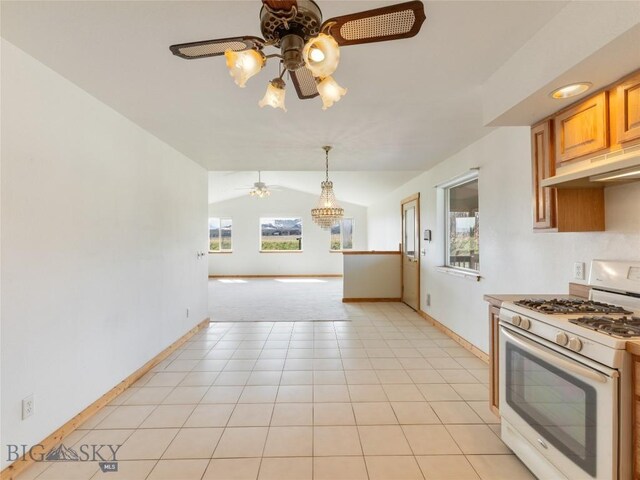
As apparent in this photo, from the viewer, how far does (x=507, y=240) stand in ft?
9.39

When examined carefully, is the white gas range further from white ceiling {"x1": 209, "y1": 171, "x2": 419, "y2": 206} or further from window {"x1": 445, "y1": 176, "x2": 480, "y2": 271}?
white ceiling {"x1": 209, "y1": 171, "x2": 419, "y2": 206}

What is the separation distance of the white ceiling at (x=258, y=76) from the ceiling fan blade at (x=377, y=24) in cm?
41

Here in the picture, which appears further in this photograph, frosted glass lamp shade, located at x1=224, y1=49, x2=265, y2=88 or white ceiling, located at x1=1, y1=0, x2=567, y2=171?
white ceiling, located at x1=1, y1=0, x2=567, y2=171

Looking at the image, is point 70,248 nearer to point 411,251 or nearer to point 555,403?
point 555,403

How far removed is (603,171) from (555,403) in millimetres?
1078

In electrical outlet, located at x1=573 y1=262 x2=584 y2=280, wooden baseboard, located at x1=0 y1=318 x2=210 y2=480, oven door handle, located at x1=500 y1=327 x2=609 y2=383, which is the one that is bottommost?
wooden baseboard, located at x1=0 y1=318 x2=210 y2=480

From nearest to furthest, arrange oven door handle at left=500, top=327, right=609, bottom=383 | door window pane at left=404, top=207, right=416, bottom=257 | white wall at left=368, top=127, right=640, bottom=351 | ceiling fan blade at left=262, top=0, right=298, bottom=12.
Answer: ceiling fan blade at left=262, top=0, right=298, bottom=12 < oven door handle at left=500, top=327, right=609, bottom=383 < white wall at left=368, top=127, right=640, bottom=351 < door window pane at left=404, top=207, right=416, bottom=257

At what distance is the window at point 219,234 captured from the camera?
10.4 m

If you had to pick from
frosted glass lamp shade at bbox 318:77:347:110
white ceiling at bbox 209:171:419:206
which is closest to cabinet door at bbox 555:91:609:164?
frosted glass lamp shade at bbox 318:77:347:110

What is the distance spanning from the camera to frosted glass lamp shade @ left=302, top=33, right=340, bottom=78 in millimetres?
1034

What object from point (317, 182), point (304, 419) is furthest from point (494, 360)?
point (317, 182)

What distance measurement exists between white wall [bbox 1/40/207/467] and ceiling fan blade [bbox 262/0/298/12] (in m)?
1.65

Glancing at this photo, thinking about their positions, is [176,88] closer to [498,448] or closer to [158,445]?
[158,445]

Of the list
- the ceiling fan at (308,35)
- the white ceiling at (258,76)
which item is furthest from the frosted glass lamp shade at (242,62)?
the white ceiling at (258,76)
